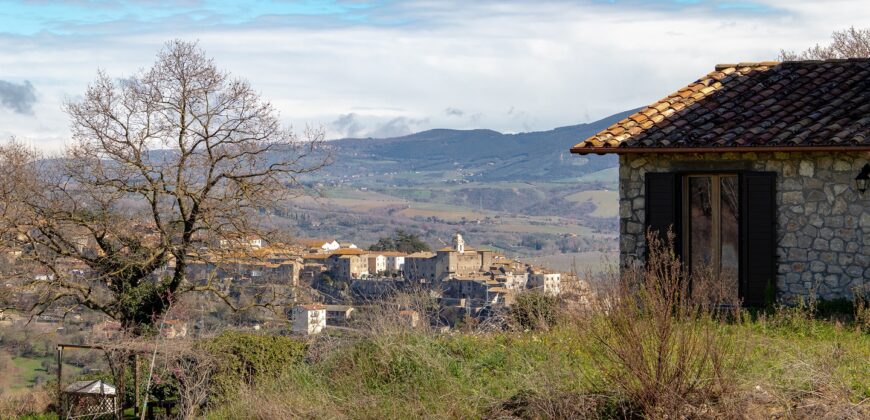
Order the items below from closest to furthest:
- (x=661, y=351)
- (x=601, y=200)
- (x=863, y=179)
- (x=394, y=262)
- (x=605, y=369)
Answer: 1. (x=661, y=351)
2. (x=605, y=369)
3. (x=863, y=179)
4. (x=394, y=262)
5. (x=601, y=200)

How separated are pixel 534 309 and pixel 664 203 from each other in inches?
118

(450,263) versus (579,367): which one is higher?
(579,367)

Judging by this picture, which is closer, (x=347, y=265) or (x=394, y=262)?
(x=347, y=265)

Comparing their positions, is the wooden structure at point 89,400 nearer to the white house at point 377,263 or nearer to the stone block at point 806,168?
the stone block at point 806,168

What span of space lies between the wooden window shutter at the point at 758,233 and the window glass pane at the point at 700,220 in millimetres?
571

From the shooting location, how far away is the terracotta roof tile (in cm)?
1310

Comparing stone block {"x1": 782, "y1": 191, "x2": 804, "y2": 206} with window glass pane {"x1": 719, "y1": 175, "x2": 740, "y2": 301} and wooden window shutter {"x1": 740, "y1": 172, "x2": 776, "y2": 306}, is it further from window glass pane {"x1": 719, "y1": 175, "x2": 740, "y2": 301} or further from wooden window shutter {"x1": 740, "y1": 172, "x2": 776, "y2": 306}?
window glass pane {"x1": 719, "y1": 175, "x2": 740, "y2": 301}

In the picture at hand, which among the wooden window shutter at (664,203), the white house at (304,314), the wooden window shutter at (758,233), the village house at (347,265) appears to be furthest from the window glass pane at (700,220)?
the village house at (347,265)

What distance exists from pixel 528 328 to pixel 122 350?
17.5ft

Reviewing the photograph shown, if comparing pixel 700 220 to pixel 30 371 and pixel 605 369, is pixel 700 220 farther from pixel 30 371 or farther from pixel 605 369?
pixel 30 371

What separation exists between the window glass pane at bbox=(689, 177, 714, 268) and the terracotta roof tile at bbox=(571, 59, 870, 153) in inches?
30.3

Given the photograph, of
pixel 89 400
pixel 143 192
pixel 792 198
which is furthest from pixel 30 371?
pixel 792 198

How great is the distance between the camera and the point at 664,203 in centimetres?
1363

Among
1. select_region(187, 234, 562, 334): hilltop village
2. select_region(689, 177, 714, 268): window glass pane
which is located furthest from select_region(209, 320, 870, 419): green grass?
select_region(689, 177, 714, 268): window glass pane
